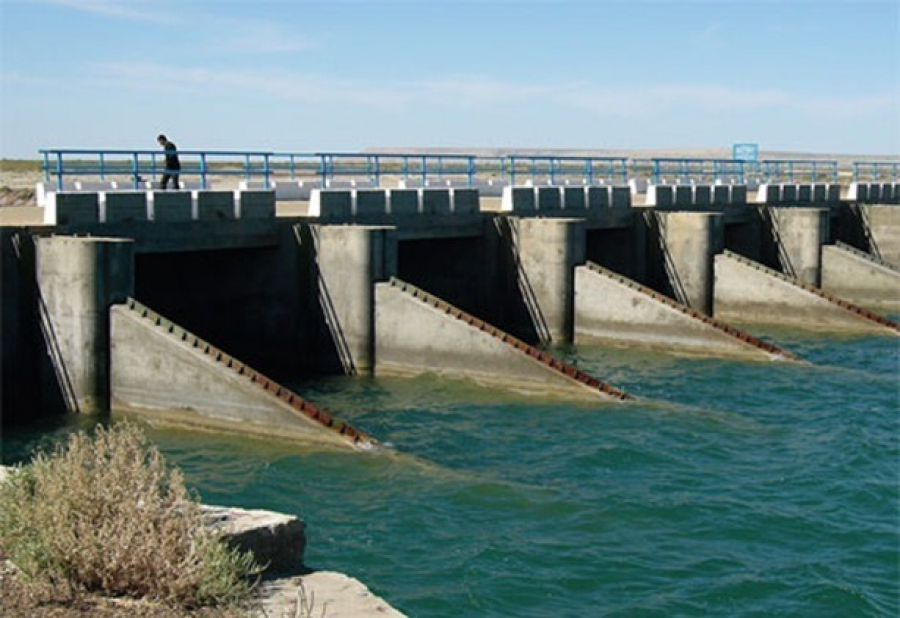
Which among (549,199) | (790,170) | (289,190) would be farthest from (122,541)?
(790,170)

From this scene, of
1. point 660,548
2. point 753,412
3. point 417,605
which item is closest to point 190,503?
point 417,605

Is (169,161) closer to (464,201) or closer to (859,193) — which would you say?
(464,201)

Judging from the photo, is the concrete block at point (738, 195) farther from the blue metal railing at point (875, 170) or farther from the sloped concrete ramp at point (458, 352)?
the sloped concrete ramp at point (458, 352)

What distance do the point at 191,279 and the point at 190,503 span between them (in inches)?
677

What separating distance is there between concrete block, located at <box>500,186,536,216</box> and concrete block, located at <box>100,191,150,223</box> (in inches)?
443

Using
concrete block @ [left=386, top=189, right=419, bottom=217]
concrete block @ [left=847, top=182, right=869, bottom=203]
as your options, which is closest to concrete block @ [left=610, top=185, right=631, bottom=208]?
concrete block @ [left=386, top=189, right=419, bottom=217]

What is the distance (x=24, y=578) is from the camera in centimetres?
827

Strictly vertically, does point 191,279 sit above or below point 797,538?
above

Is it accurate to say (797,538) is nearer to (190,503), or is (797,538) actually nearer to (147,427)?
(190,503)

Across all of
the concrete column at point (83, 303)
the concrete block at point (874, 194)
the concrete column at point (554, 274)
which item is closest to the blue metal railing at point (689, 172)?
the concrete block at point (874, 194)

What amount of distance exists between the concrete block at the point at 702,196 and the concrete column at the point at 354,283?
16.9 meters

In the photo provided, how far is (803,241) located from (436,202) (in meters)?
14.8

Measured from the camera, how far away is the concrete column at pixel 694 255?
32.2 meters

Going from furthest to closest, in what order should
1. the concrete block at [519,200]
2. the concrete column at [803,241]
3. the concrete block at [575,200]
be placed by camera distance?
the concrete column at [803,241], the concrete block at [575,200], the concrete block at [519,200]
